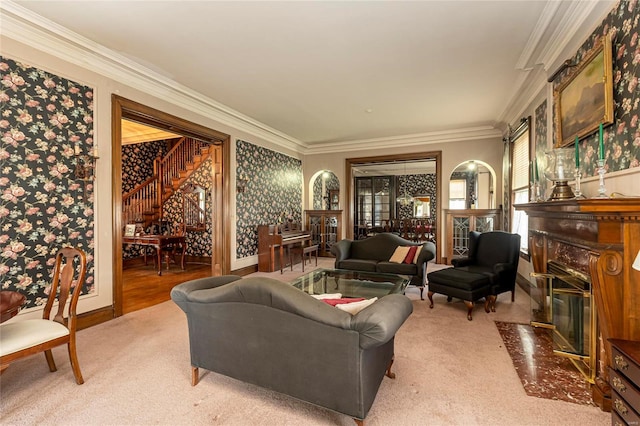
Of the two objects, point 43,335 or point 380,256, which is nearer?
point 43,335

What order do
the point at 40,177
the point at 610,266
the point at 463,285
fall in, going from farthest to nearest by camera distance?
the point at 463,285 → the point at 40,177 → the point at 610,266

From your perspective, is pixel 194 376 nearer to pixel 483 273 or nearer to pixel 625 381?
pixel 625 381

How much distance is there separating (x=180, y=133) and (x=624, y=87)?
4842 millimetres

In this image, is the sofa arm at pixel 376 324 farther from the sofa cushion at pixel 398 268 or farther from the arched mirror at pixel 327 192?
the arched mirror at pixel 327 192

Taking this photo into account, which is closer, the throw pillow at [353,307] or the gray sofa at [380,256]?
the throw pillow at [353,307]

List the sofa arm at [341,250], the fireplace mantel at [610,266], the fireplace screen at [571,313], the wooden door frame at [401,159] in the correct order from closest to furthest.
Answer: the fireplace mantel at [610,266]
the fireplace screen at [571,313]
the sofa arm at [341,250]
the wooden door frame at [401,159]

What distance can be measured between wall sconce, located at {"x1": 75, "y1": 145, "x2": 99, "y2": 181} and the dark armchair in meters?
3.95

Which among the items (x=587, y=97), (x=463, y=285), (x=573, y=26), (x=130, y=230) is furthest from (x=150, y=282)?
(x=573, y=26)

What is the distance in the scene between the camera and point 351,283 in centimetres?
336

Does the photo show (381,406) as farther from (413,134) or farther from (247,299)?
(413,134)

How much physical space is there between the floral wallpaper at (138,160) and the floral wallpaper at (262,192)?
3049 millimetres

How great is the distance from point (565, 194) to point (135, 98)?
446 cm

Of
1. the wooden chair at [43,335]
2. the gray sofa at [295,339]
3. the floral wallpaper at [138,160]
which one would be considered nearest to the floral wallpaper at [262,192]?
the floral wallpaper at [138,160]

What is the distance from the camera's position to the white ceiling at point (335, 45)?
2.44 meters
